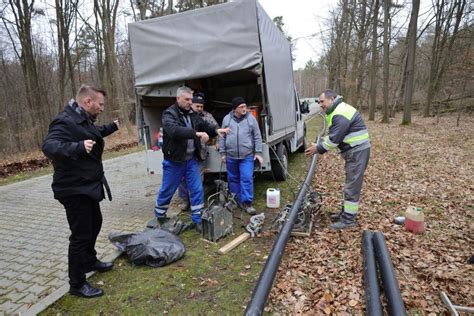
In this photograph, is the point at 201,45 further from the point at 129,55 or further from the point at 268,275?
the point at 129,55

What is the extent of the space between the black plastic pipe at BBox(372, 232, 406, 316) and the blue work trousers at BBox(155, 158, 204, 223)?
94.5 inches

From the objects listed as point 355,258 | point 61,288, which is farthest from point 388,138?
point 61,288

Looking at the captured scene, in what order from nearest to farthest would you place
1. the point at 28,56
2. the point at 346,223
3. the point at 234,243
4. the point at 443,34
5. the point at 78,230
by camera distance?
the point at 78,230 < the point at 234,243 < the point at 346,223 < the point at 28,56 < the point at 443,34

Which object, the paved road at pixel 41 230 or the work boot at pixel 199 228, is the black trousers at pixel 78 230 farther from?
the work boot at pixel 199 228

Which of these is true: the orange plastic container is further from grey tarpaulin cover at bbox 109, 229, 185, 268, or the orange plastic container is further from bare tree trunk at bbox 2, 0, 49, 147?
bare tree trunk at bbox 2, 0, 49, 147

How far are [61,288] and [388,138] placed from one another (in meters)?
12.4

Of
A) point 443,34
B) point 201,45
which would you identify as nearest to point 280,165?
point 201,45

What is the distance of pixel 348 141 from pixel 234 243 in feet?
6.91

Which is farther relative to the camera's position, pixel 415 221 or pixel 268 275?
pixel 415 221

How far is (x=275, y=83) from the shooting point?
18.4 ft

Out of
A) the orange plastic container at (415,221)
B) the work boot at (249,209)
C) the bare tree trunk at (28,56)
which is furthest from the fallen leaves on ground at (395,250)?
the bare tree trunk at (28,56)

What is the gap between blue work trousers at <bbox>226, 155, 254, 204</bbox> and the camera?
471 cm

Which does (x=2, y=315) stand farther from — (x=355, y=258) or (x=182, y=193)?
(x=355, y=258)

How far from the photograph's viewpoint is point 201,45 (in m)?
4.73
